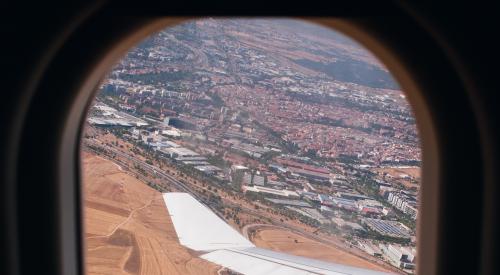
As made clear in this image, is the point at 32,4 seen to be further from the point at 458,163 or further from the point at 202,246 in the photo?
the point at 202,246

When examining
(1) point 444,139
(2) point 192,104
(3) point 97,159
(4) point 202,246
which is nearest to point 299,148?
(2) point 192,104

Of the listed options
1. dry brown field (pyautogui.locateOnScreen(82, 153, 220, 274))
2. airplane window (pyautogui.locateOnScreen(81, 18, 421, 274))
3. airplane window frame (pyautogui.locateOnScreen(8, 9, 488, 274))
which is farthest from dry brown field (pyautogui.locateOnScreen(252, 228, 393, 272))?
airplane window frame (pyautogui.locateOnScreen(8, 9, 488, 274))

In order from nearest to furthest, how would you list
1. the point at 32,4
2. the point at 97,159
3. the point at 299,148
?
the point at 32,4 < the point at 97,159 < the point at 299,148

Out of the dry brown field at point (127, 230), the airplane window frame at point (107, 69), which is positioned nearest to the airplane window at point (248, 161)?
the dry brown field at point (127, 230)

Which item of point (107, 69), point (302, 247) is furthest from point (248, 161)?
point (107, 69)

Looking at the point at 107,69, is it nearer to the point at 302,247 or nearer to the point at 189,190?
the point at 302,247

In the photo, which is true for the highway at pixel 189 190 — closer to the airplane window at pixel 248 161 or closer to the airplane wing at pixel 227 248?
the airplane window at pixel 248 161
